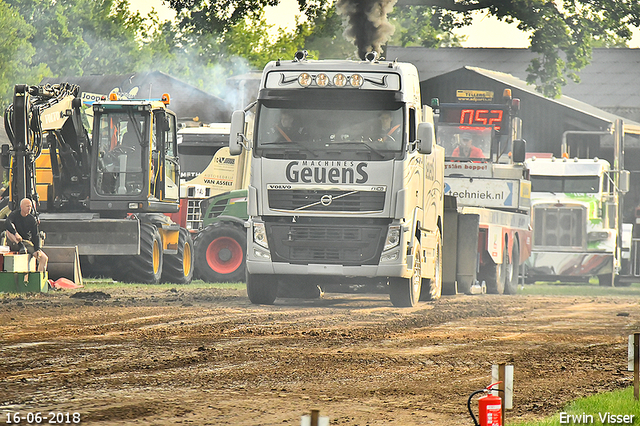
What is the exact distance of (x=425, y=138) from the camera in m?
16.3

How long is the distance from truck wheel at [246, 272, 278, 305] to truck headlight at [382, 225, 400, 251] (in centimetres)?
206

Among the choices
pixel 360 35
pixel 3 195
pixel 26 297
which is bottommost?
pixel 26 297

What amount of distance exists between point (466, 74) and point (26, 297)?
1057 inches

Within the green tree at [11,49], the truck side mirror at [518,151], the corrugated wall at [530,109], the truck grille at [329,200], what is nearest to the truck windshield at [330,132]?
the truck grille at [329,200]

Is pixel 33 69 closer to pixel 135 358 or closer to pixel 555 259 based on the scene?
pixel 555 259

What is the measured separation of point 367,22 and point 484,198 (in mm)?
4872

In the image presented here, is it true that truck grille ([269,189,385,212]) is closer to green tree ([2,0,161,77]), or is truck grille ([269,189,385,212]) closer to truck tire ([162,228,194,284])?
truck tire ([162,228,194,284])

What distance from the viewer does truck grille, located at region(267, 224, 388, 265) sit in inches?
645

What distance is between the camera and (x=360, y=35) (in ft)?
74.8

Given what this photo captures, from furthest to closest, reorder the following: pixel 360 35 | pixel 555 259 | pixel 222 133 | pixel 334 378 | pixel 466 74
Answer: pixel 466 74, pixel 555 259, pixel 222 133, pixel 360 35, pixel 334 378

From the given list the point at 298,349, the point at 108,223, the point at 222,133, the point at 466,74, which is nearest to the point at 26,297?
the point at 108,223

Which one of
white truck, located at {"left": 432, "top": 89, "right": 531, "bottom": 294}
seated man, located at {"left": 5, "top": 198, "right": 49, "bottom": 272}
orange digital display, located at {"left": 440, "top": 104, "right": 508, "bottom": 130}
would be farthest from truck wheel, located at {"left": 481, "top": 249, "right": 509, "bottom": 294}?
seated man, located at {"left": 5, "top": 198, "right": 49, "bottom": 272}

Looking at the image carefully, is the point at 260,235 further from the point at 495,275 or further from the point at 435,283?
the point at 495,275
